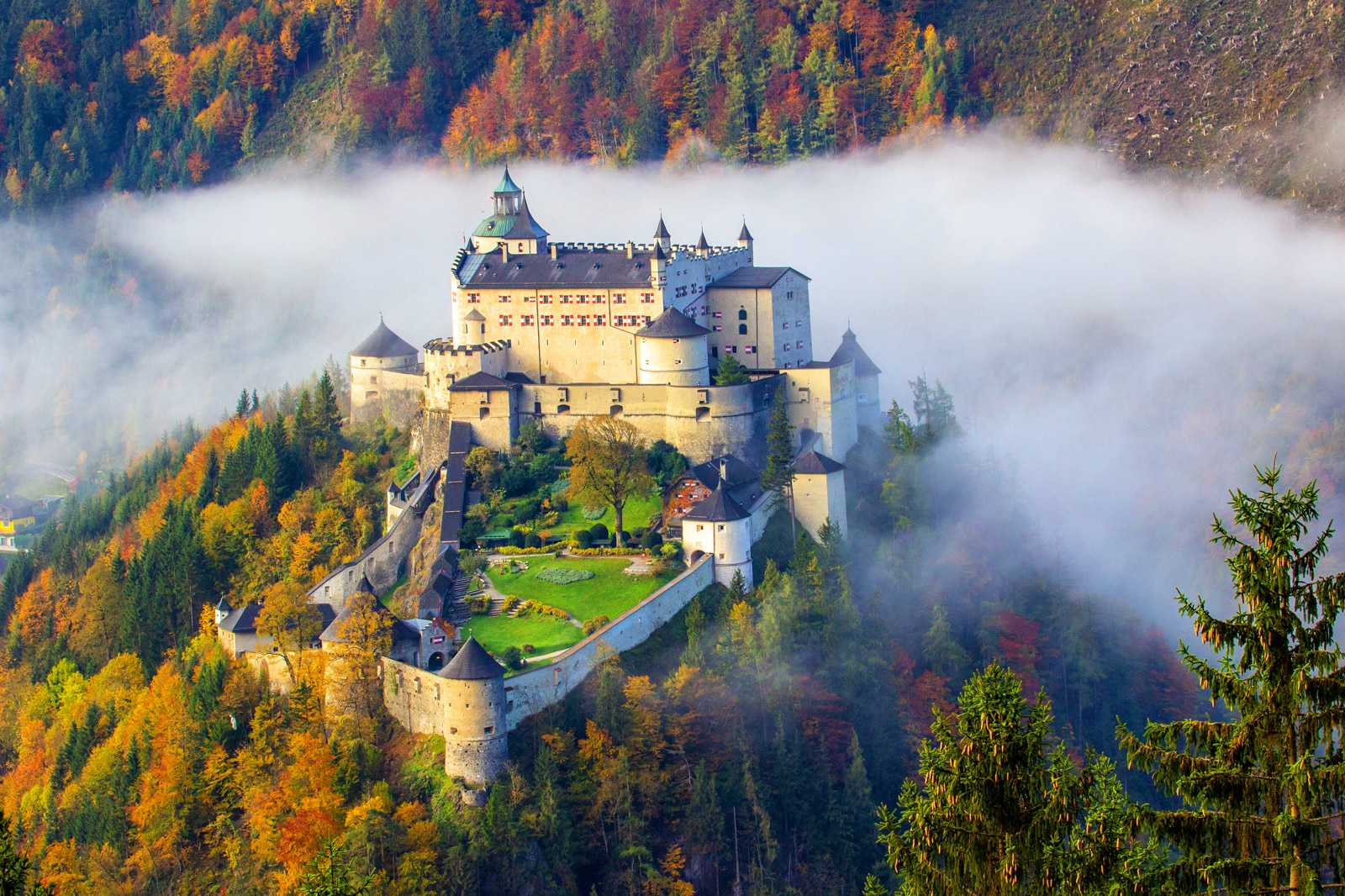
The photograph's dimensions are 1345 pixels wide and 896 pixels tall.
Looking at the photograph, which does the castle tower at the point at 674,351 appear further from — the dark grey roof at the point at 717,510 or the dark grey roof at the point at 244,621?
the dark grey roof at the point at 244,621

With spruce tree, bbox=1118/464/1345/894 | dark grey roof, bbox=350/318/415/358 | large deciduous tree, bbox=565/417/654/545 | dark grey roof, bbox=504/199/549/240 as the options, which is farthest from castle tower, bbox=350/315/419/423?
spruce tree, bbox=1118/464/1345/894

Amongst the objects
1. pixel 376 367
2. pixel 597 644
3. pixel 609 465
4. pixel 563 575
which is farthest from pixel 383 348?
pixel 597 644

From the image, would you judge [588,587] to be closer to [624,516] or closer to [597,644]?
[597,644]

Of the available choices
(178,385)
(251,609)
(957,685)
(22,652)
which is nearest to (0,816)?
(251,609)

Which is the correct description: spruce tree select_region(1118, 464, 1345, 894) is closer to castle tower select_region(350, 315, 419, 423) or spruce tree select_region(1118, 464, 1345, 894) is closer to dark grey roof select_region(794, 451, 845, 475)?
dark grey roof select_region(794, 451, 845, 475)

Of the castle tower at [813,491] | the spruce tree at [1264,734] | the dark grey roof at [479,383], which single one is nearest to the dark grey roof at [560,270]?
the dark grey roof at [479,383]

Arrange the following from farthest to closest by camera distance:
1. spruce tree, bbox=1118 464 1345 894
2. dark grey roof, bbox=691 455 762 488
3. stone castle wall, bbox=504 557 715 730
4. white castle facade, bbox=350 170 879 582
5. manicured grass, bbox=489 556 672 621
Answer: white castle facade, bbox=350 170 879 582
dark grey roof, bbox=691 455 762 488
manicured grass, bbox=489 556 672 621
stone castle wall, bbox=504 557 715 730
spruce tree, bbox=1118 464 1345 894

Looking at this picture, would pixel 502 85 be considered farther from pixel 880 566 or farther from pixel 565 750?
pixel 565 750
